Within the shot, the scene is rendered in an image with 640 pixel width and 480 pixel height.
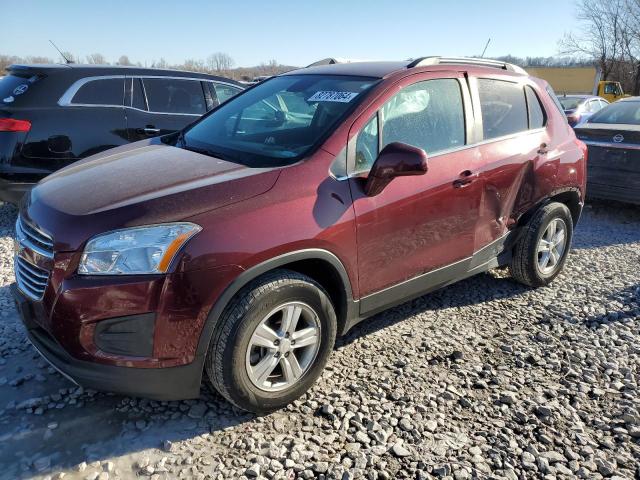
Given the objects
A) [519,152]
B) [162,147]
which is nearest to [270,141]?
[162,147]

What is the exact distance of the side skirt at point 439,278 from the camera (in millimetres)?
3027

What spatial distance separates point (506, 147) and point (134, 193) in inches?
105

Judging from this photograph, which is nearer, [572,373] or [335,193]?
[335,193]

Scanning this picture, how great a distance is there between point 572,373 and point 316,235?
1932 mm

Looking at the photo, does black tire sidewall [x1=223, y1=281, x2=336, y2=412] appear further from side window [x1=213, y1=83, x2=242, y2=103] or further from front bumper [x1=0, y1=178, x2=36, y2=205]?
side window [x1=213, y1=83, x2=242, y2=103]

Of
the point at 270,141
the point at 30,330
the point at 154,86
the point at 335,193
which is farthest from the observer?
the point at 154,86

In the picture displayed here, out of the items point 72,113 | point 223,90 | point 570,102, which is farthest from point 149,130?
point 570,102

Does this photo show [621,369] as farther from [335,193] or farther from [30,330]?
[30,330]

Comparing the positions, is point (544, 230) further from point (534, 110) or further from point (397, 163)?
point (397, 163)

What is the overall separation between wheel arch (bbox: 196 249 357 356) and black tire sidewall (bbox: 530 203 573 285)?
199cm

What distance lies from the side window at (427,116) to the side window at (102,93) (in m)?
3.80

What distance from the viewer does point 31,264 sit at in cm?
242

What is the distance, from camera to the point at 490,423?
8.80 ft

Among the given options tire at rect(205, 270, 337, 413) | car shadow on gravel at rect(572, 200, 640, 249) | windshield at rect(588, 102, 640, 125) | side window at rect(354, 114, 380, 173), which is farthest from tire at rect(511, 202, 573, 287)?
windshield at rect(588, 102, 640, 125)
